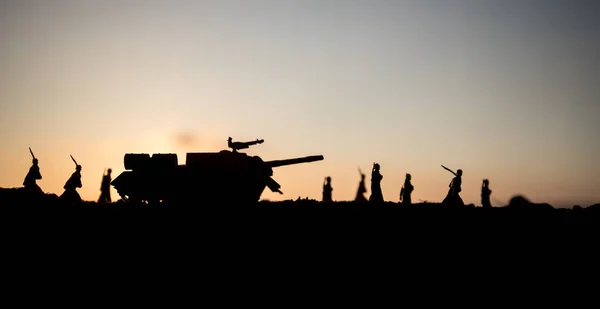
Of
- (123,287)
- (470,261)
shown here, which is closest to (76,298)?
(123,287)

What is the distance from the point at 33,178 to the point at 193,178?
8.76 metres

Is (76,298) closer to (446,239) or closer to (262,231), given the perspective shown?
(262,231)

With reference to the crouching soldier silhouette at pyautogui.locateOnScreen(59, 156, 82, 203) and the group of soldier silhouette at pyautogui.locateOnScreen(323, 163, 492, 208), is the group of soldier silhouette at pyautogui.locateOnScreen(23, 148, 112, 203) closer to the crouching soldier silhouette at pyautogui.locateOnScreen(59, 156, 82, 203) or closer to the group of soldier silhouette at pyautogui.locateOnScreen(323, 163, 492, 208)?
the crouching soldier silhouette at pyautogui.locateOnScreen(59, 156, 82, 203)

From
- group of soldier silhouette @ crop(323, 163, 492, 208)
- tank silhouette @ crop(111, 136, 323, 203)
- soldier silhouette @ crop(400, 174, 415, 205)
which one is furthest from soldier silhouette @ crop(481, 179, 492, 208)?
tank silhouette @ crop(111, 136, 323, 203)

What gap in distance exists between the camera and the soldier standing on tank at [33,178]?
21.5 meters

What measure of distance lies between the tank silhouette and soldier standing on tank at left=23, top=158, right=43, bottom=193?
6.01 m

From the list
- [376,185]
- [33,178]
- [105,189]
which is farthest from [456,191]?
[105,189]

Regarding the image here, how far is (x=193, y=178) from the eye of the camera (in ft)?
56.8

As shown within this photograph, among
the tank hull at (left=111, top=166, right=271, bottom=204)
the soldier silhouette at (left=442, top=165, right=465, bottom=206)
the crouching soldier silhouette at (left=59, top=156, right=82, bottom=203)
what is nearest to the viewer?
the tank hull at (left=111, top=166, right=271, bottom=204)

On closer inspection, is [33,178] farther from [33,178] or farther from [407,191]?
[407,191]

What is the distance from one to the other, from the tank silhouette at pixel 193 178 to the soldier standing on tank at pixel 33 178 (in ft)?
19.7

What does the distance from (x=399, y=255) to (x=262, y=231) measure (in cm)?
391

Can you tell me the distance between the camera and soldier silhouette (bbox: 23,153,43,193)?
21.5m

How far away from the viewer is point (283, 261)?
443 inches
